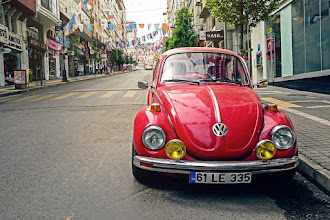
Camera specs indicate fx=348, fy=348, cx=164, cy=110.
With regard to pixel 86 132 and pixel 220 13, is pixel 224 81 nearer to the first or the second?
pixel 86 132

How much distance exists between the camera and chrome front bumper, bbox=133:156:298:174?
3.20m

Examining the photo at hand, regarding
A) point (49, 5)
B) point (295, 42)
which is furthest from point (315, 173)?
point (49, 5)

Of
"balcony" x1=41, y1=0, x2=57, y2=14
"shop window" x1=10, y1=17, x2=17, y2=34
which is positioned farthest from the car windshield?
"balcony" x1=41, y1=0, x2=57, y2=14

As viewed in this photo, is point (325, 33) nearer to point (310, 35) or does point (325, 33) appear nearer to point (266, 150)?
point (310, 35)

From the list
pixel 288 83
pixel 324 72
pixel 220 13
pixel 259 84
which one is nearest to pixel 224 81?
pixel 259 84

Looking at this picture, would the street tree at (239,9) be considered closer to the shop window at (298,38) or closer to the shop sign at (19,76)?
the shop window at (298,38)

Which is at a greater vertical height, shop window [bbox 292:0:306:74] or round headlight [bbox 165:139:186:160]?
shop window [bbox 292:0:306:74]

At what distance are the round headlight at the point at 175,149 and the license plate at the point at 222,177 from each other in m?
0.23

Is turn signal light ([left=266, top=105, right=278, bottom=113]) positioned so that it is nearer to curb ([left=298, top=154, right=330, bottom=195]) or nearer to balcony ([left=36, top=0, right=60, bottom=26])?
curb ([left=298, top=154, right=330, bottom=195])

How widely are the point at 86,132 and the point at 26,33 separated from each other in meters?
29.4

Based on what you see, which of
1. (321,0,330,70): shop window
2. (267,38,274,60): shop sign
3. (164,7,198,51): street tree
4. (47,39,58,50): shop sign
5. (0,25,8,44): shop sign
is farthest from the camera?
(164,7,198,51): street tree

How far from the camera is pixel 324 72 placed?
1337 cm

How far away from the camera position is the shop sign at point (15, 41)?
27931 millimetres

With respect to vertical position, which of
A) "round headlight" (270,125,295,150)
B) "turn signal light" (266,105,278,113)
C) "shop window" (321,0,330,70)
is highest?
"shop window" (321,0,330,70)
